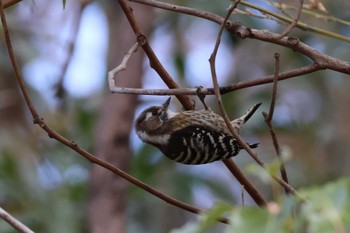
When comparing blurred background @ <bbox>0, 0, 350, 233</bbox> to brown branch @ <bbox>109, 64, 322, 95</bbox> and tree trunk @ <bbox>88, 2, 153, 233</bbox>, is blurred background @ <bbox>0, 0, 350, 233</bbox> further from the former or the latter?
brown branch @ <bbox>109, 64, 322, 95</bbox>

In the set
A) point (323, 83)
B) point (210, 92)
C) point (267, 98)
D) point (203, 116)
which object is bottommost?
point (210, 92)

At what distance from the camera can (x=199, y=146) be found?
10.3ft

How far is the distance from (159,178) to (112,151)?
26.7 inches

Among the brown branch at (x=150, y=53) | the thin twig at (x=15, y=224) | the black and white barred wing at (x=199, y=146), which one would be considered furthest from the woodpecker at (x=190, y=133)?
the thin twig at (x=15, y=224)

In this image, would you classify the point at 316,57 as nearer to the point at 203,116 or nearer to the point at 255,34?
the point at 255,34

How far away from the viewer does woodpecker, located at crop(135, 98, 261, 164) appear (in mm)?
3072

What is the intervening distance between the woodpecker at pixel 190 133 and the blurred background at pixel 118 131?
0.94 m

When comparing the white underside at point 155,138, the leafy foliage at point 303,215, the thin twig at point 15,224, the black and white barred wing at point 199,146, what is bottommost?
the leafy foliage at point 303,215

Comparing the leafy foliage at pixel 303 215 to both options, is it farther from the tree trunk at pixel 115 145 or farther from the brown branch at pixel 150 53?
the tree trunk at pixel 115 145

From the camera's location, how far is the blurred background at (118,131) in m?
4.83

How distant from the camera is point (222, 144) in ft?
9.98

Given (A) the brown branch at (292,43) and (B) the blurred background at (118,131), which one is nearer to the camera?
(A) the brown branch at (292,43)

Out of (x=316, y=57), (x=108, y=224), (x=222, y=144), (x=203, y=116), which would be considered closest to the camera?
(x=316, y=57)

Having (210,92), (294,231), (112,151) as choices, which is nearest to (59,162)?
(112,151)
